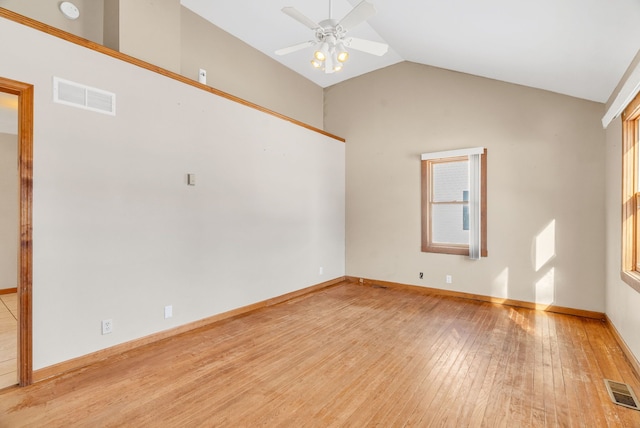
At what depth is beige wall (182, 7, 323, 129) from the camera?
13.4 feet

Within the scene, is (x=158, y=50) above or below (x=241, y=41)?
below

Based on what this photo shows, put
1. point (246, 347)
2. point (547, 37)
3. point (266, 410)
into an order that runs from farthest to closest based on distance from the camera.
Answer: point (246, 347), point (547, 37), point (266, 410)

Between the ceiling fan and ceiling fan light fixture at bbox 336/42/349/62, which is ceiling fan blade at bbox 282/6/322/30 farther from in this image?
ceiling fan light fixture at bbox 336/42/349/62

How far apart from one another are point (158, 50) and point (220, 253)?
2322mm

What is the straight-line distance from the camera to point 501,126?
466 cm

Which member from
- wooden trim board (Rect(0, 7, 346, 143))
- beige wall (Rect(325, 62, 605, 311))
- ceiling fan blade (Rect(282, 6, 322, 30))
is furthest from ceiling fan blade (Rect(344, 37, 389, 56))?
beige wall (Rect(325, 62, 605, 311))

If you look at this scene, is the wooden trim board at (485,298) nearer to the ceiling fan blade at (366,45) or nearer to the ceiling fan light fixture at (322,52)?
the ceiling fan blade at (366,45)

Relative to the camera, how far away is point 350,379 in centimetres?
253

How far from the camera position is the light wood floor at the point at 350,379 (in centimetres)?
205

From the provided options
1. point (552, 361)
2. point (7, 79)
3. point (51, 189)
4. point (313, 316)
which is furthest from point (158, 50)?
point (552, 361)

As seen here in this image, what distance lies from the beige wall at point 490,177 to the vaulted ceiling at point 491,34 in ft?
1.29

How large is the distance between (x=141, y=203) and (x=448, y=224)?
441 centimetres

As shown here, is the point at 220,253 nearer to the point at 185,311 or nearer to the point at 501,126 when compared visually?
the point at 185,311

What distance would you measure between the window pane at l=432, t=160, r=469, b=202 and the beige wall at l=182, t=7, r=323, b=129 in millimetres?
2543
